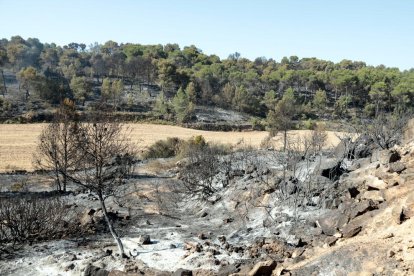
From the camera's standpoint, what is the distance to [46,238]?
48.9 feet

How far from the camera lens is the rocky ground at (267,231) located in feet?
33.0

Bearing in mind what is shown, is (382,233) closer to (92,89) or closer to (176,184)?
(176,184)

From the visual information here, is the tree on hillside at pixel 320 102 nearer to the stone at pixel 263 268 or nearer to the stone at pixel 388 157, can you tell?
the stone at pixel 388 157

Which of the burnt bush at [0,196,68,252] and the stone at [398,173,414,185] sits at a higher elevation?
the stone at [398,173,414,185]

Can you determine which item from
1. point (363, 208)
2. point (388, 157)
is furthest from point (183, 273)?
point (388, 157)

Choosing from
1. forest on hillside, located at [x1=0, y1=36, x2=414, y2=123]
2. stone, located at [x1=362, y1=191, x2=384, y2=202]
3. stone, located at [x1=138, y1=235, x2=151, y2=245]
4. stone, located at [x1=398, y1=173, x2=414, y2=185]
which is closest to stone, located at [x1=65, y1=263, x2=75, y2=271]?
stone, located at [x1=138, y1=235, x2=151, y2=245]

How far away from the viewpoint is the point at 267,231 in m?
14.1

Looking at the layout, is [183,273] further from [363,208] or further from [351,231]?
[363,208]

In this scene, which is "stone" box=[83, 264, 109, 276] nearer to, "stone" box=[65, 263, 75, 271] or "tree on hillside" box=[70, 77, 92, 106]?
"stone" box=[65, 263, 75, 271]

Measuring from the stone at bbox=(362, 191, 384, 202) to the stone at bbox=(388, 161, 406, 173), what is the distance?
144 centimetres

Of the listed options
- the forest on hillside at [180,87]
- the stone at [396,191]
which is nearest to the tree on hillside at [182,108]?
the forest on hillside at [180,87]

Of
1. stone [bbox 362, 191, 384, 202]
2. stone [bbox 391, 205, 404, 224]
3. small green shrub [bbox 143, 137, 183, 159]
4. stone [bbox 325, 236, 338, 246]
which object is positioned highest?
stone [bbox 391, 205, 404, 224]

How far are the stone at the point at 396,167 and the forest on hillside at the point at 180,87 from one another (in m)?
37.1

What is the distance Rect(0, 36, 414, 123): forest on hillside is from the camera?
7156 cm
